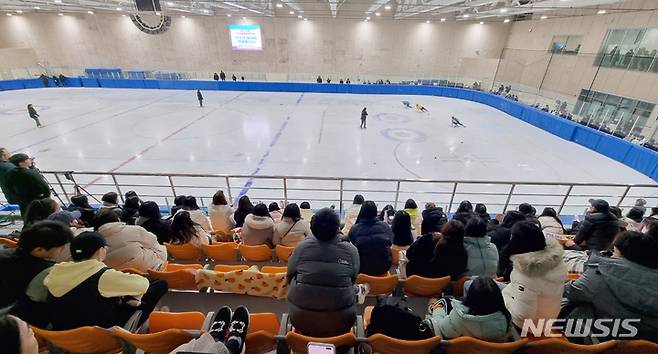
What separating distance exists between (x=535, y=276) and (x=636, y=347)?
0.61 meters

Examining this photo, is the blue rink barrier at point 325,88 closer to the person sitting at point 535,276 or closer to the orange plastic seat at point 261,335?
the person sitting at point 535,276

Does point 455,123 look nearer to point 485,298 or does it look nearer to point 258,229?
point 258,229

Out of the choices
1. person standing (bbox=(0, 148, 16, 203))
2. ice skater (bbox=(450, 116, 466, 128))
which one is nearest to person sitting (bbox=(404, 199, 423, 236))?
person standing (bbox=(0, 148, 16, 203))

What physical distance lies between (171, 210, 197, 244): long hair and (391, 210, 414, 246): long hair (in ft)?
7.37

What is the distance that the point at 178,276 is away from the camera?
248cm

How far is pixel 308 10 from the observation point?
22000 mm

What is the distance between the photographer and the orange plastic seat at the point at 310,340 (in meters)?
1.72

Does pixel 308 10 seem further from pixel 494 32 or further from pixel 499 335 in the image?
pixel 499 335

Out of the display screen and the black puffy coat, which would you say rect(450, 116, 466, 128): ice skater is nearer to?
the black puffy coat

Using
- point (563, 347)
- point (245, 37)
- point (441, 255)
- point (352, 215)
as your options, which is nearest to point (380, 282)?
point (441, 255)

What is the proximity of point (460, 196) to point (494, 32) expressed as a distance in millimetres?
24794

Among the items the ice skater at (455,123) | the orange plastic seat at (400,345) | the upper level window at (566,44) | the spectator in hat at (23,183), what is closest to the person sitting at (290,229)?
the orange plastic seat at (400,345)

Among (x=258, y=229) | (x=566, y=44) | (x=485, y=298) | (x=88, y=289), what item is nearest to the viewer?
(x=485, y=298)

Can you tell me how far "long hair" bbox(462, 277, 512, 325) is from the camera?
160 centimetres
